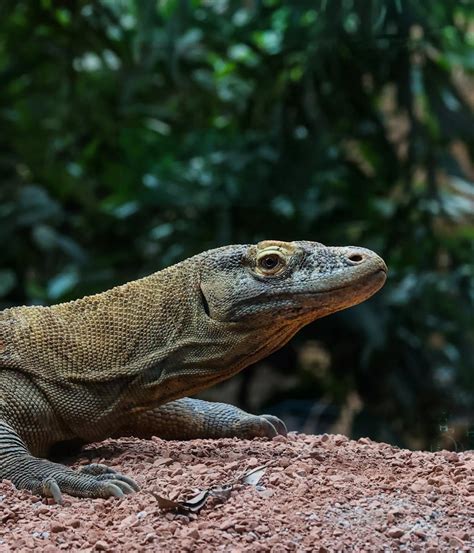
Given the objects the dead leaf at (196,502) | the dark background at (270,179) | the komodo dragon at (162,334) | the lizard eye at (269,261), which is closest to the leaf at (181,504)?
the dead leaf at (196,502)

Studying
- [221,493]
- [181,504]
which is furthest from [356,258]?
[181,504]

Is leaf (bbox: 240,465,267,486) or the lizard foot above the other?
leaf (bbox: 240,465,267,486)

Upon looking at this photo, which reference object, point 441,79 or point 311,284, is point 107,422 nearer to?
point 311,284

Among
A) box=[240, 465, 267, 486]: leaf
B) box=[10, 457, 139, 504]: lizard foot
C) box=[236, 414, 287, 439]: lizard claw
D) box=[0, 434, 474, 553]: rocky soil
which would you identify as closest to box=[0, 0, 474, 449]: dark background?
box=[236, 414, 287, 439]: lizard claw

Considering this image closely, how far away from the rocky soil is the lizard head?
0.47 metres

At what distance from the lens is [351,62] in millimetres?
5270

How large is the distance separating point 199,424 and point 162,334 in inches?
20.6

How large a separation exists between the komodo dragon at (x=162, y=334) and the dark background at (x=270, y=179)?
2.73m

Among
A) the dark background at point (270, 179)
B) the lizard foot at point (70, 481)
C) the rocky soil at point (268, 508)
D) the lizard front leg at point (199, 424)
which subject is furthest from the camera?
the dark background at point (270, 179)

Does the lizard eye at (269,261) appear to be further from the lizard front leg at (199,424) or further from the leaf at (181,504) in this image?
the leaf at (181,504)

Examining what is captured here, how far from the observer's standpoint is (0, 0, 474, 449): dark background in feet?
19.8

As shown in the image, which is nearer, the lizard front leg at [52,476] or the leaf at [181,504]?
the leaf at [181,504]

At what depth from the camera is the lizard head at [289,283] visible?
2881 millimetres

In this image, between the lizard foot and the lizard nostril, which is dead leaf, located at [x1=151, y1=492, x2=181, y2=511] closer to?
the lizard foot
